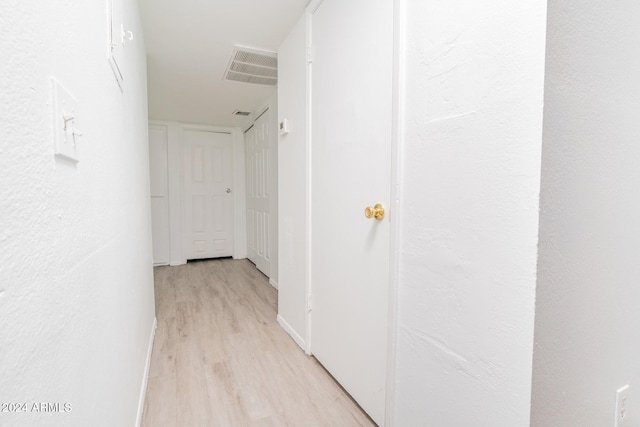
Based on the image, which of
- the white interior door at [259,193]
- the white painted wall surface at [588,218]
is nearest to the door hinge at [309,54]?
the white painted wall surface at [588,218]

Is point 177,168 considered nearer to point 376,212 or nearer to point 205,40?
point 205,40

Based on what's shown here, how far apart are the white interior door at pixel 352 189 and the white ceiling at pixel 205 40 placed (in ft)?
1.36

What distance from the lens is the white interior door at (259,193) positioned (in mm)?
3545

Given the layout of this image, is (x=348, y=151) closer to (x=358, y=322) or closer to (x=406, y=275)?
(x=406, y=275)

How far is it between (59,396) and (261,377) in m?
1.32

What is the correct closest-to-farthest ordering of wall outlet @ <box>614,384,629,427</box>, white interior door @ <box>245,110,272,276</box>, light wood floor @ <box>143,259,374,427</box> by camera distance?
wall outlet @ <box>614,384,629,427</box> < light wood floor @ <box>143,259,374,427</box> < white interior door @ <box>245,110,272,276</box>

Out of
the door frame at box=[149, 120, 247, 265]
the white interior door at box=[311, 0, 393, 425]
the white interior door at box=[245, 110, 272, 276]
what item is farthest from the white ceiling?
the door frame at box=[149, 120, 247, 265]

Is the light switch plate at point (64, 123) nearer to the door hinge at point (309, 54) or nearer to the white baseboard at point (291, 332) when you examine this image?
the door hinge at point (309, 54)

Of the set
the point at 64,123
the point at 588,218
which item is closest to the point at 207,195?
the point at 64,123

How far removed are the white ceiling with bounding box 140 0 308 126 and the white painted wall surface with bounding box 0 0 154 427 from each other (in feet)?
3.87

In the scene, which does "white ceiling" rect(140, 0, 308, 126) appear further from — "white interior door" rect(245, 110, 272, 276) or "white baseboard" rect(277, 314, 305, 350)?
"white baseboard" rect(277, 314, 305, 350)

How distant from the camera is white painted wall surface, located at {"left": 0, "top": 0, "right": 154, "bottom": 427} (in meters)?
0.35

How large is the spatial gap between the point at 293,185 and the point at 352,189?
74cm

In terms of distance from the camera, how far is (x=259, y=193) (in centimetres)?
388
